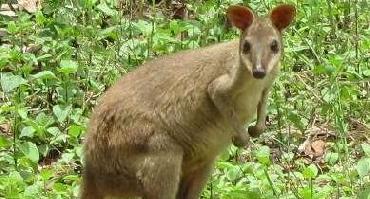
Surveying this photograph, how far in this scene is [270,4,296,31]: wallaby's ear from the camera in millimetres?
6840

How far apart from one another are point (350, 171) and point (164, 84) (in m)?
1.31

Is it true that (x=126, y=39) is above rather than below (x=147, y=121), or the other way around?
below

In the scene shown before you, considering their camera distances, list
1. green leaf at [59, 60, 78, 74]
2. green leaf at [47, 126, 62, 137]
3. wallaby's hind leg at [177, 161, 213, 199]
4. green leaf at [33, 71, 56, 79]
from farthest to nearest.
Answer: green leaf at [59, 60, 78, 74] < green leaf at [33, 71, 56, 79] < green leaf at [47, 126, 62, 137] < wallaby's hind leg at [177, 161, 213, 199]

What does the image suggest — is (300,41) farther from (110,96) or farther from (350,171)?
(110,96)

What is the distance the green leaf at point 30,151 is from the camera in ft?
24.3

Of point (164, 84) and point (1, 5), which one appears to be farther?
point (1, 5)

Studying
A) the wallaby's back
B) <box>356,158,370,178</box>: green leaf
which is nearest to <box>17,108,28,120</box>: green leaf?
the wallaby's back

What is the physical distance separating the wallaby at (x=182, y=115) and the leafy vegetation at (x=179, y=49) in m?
0.35

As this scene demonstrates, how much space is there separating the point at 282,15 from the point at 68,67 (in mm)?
2054

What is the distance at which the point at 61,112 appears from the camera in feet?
26.7

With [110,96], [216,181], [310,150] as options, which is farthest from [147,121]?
[310,150]

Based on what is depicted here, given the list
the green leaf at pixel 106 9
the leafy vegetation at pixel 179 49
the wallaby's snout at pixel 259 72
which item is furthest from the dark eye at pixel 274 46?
the green leaf at pixel 106 9

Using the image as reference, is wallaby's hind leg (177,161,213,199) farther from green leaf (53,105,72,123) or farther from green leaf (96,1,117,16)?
green leaf (96,1,117,16)

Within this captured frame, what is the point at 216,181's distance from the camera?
24.3ft
